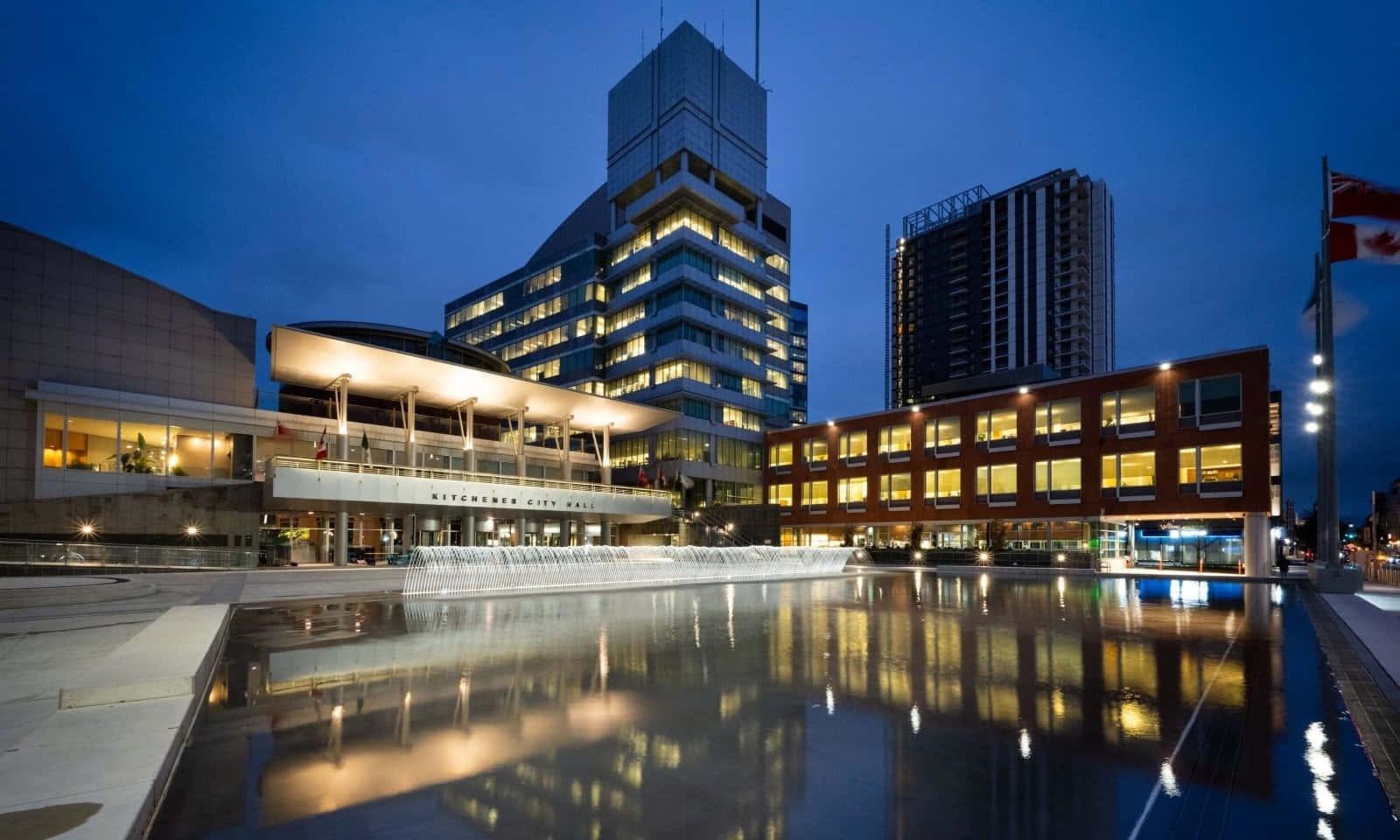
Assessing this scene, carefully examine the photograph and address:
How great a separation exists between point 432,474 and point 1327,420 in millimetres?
42664

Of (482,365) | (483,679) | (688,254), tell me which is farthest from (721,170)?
(483,679)

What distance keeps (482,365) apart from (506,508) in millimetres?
21341

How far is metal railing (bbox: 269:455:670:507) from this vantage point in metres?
36.8

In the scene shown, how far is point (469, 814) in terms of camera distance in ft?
17.8

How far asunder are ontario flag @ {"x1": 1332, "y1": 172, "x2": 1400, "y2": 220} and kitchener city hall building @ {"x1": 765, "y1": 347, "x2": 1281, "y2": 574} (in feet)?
88.4

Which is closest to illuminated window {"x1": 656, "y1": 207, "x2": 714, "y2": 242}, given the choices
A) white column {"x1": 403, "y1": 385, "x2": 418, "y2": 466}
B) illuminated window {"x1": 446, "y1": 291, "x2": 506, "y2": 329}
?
illuminated window {"x1": 446, "y1": 291, "x2": 506, "y2": 329}

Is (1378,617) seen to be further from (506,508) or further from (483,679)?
(506,508)

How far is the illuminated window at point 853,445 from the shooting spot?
67.0 meters

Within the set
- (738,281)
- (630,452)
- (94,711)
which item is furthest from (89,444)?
(738,281)

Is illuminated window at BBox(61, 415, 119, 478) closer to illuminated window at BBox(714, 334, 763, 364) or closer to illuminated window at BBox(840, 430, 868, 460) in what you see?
illuminated window at BBox(714, 334, 763, 364)

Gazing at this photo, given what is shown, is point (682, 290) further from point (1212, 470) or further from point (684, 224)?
point (1212, 470)

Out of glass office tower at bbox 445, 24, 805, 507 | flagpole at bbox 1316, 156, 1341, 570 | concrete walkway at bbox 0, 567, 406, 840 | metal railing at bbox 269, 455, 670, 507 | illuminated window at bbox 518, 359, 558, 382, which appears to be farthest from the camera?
illuminated window at bbox 518, 359, 558, 382

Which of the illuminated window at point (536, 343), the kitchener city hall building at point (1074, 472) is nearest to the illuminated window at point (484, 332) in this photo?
the illuminated window at point (536, 343)

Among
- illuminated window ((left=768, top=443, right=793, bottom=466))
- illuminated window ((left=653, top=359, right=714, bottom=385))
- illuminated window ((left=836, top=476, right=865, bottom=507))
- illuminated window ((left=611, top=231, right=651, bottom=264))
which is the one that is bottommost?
illuminated window ((left=836, top=476, right=865, bottom=507))
